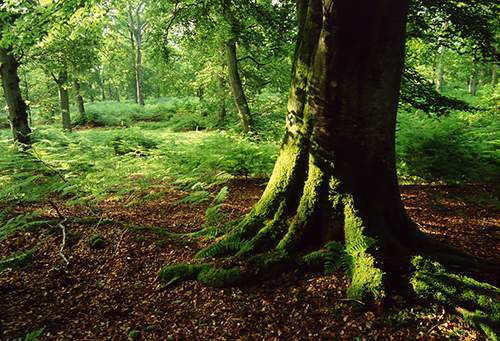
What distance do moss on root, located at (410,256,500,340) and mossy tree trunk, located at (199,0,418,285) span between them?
0.72 ft

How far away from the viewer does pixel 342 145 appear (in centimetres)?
317

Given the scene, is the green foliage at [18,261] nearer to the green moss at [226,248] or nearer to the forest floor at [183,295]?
the forest floor at [183,295]

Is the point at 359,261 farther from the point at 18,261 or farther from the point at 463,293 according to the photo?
the point at 18,261

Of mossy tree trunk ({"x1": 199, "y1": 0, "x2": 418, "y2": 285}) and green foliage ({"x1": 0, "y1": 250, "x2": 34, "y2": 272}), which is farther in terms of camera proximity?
green foliage ({"x1": 0, "y1": 250, "x2": 34, "y2": 272})

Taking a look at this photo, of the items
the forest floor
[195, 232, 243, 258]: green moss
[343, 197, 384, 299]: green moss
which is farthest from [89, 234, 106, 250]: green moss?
[343, 197, 384, 299]: green moss

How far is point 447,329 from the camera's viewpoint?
2443mm

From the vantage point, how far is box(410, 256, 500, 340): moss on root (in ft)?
7.75

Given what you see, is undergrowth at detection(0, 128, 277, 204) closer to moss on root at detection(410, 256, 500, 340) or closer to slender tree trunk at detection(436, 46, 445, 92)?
moss on root at detection(410, 256, 500, 340)

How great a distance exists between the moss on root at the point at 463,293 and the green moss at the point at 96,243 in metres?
4.24

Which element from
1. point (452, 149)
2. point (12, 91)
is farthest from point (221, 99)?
point (452, 149)

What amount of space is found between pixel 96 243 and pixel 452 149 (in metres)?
6.73

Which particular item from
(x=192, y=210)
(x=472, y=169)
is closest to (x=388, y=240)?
(x=192, y=210)

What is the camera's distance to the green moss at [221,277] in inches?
131

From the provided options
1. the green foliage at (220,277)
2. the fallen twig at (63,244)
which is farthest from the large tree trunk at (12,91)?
the green foliage at (220,277)
